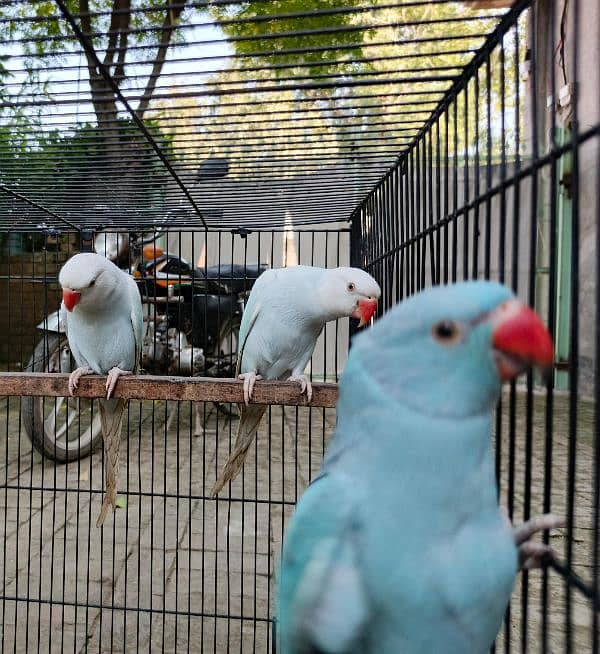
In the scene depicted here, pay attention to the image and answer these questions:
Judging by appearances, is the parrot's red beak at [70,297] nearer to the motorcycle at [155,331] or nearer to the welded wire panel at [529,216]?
the welded wire panel at [529,216]

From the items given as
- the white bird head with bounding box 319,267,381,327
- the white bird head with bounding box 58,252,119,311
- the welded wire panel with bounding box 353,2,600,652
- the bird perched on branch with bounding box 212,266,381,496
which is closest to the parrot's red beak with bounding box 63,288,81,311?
the white bird head with bounding box 58,252,119,311

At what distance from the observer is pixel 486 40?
71 centimetres

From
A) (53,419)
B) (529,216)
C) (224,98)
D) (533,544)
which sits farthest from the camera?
(53,419)

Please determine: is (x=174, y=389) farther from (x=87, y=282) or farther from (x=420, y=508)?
(x=420, y=508)

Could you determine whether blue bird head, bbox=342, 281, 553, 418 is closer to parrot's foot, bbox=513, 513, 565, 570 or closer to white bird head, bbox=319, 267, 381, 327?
parrot's foot, bbox=513, 513, 565, 570

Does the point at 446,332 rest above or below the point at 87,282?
below

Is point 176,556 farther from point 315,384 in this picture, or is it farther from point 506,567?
point 506,567

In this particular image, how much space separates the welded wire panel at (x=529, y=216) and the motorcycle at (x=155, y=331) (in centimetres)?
100

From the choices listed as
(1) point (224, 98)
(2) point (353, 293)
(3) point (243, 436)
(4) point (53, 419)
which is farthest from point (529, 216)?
(4) point (53, 419)

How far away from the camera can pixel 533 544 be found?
0.51 m

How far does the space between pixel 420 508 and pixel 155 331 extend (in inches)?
89.3

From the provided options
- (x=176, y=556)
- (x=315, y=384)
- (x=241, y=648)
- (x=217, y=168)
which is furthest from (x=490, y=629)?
(x=176, y=556)

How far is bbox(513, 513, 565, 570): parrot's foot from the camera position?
50 centimetres

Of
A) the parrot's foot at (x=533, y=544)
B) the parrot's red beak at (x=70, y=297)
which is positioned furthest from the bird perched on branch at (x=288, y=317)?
the parrot's foot at (x=533, y=544)
